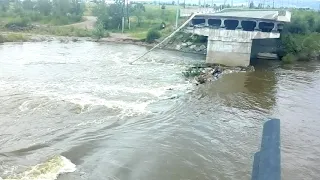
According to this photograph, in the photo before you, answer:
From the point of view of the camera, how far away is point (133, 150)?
16.7 m

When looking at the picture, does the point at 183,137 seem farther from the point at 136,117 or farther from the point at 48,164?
the point at 48,164

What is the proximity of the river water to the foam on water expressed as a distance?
38 millimetres

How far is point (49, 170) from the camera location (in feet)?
46.4

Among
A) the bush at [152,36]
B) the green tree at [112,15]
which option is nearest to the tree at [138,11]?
the green tree at [112,15]

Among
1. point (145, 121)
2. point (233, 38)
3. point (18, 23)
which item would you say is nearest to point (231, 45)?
point (233, 38)

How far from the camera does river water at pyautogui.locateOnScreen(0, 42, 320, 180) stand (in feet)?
49.5

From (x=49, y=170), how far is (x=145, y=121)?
7.73 m

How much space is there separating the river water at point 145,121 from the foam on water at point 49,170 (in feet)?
0.12

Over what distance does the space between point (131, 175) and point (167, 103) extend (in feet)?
36.9

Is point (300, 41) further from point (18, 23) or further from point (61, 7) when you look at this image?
point (61, 7)

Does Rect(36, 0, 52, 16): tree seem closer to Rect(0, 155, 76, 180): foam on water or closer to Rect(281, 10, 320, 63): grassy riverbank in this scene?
Rect(281, 10, 320, 63): grassy riverbank

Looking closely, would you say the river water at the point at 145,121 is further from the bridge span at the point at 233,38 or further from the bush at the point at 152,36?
the bush at the point at 152,36

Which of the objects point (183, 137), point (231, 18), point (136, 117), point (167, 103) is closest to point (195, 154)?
point (183, 137)

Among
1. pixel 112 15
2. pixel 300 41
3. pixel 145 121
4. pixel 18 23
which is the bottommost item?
pixel 145 121
